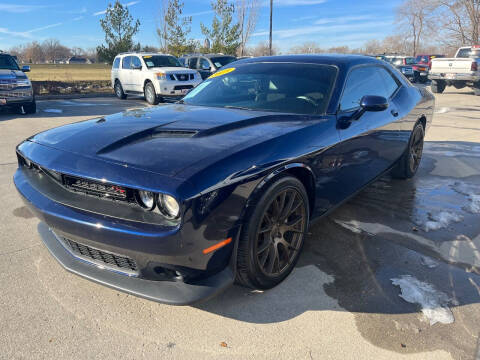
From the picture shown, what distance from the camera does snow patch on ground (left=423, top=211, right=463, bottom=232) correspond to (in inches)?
133

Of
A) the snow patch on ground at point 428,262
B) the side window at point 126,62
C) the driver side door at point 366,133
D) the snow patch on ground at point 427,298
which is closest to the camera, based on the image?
the snow patch on ground at point 427,298

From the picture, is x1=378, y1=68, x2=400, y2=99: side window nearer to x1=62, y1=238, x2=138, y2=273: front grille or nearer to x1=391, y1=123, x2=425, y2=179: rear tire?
x1=391, y1=123, x2=425, y2=179: rear tire

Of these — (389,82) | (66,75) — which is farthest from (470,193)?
(66,75)

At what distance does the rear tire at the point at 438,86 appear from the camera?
16.6 metres

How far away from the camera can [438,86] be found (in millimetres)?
16844

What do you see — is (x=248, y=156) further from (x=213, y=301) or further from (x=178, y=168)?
(x=213, y=301)

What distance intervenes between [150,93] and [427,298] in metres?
11.3

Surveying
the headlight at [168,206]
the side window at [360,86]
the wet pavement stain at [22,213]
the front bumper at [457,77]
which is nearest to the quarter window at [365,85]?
the side window at [360,86]

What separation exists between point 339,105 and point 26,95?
9372 mm

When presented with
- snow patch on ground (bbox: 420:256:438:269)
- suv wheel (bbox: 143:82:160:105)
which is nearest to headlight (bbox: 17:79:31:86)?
suv wheel (bbox: 143:82:160:105)

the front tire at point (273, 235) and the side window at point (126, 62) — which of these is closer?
the front tire at point (273, 235)

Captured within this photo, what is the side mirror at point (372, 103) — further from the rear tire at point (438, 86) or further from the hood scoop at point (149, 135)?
the rear tire at point (438, 86)

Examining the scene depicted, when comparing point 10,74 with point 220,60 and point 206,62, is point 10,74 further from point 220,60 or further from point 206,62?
point 220,60

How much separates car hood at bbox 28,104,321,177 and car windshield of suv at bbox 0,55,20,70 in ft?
29.0
